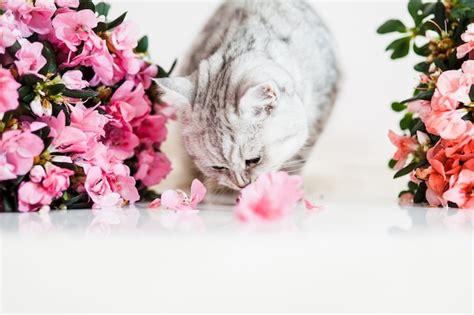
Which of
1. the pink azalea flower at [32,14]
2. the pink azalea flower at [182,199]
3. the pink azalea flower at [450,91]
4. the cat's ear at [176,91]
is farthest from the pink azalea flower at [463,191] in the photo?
the pink azalea flower at [32,14]

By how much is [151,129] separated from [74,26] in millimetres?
321

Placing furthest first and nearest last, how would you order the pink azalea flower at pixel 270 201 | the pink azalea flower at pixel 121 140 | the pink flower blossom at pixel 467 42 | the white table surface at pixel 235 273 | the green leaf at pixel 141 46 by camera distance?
the green leaf at pixel 141 46, the pink azalea flower at pixel 121 140, the pink flower blossom at pixel 467 42, the pink azalea flower at pixel 270 201, the white table surface at pixel 235 273

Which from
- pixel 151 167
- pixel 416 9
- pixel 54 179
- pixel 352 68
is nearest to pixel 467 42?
pixel 416 9

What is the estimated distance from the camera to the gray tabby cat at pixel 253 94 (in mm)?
1410

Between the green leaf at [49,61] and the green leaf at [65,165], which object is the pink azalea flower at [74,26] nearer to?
the green leaf at [49,61]

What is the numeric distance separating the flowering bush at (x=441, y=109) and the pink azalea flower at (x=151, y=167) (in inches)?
19.6

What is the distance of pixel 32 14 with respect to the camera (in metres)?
1.20

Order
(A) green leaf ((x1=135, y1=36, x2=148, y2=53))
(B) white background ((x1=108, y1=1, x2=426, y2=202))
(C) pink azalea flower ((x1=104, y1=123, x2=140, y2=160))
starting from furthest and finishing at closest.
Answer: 1. (B) white background ((x1=108, y1=1, x2=426, y2=202))
2. (A) green leaf ((x1=135, y1=36, x2=148, y2=53))
3. (C) pink azalea flower ((x1=104, y1=123, x2=140, y2=160))

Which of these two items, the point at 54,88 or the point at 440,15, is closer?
the point at 54,88

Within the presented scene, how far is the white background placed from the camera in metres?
2.23

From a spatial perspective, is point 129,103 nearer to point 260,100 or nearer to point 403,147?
point 260,100

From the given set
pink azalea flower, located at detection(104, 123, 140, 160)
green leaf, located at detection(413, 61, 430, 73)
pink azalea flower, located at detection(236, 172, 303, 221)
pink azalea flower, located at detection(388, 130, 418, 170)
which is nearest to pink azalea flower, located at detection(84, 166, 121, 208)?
pink azalea flower, located at detection(104, 123, 140, 160)

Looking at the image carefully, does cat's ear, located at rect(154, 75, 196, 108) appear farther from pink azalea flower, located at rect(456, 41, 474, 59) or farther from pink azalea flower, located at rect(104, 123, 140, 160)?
pink azalea flower, located at rect(456, 41, 474, 59)

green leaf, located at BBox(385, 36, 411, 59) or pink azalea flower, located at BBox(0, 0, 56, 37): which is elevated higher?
pink azalea flower, located at BBox(0, 0, 56, 37)
